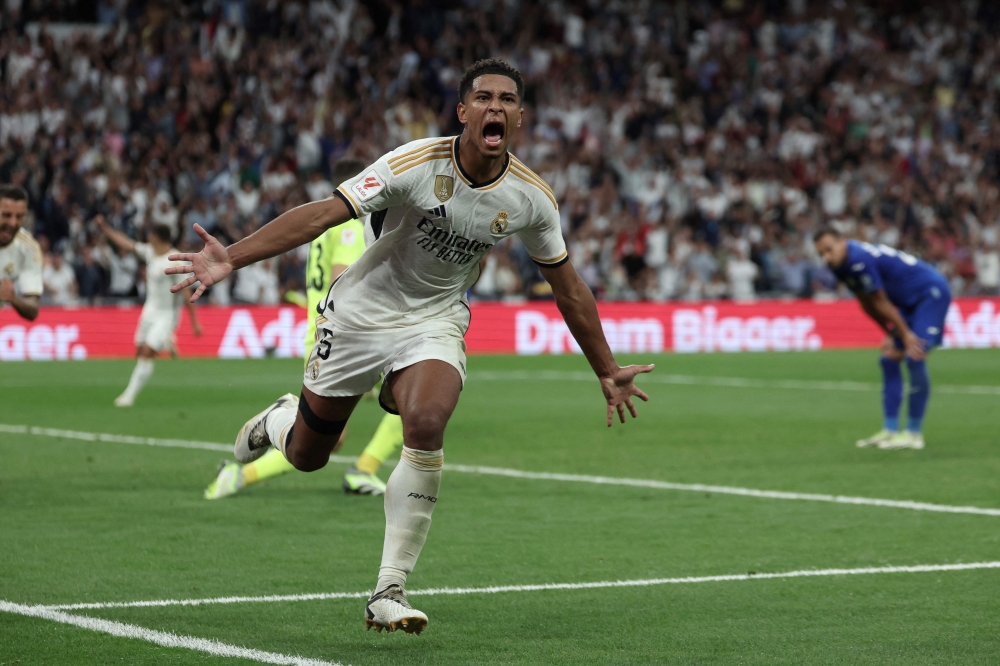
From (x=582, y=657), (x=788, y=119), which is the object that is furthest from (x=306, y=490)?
(x=788, y=119)

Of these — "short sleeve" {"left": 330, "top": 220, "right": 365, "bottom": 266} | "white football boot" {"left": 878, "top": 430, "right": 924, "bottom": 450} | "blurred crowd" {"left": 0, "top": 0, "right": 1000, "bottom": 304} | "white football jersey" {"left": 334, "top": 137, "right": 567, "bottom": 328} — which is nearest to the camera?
"white football jersey" {"left": 334, "top": 137, "right": 567, "bottom": 328}

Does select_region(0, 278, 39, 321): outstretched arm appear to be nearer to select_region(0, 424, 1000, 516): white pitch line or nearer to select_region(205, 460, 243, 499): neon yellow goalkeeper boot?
select_region(205, 460, 243, 499): neon yellow goalkeeper boot

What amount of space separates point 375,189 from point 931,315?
8.58 metres

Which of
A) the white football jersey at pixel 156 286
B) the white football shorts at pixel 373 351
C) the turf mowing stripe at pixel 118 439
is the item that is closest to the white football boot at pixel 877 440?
the turf mowing stripe at pixel 118 439

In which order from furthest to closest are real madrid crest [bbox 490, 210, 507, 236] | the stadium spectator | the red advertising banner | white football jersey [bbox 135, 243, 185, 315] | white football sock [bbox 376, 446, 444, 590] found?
the stadium spectator → the red advertising banner → white football jersey [bbox 135, 243, 185, 315] → real madrid crest [bbox 490, 210, 507, 236] → white football sock [bbox 376, 446, 444, 590]

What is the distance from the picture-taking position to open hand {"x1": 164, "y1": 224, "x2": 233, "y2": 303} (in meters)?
4.88

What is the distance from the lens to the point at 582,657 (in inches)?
203

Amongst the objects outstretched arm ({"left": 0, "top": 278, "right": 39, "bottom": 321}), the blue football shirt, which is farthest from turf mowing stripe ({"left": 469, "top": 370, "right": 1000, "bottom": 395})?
outstretched arm ({"left": 0, "top": 278, "right": 39, "bottom": 321})

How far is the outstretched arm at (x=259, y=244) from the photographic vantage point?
16.1 ft

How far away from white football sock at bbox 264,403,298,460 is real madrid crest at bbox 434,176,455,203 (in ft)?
4.95

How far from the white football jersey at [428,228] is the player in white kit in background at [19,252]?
443 centimetres

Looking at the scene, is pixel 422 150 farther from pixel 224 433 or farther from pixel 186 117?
pixel 186 117

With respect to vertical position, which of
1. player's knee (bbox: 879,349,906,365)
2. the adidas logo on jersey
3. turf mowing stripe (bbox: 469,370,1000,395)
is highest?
the adidas logo on jersey

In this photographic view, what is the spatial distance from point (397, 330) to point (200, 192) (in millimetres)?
20723
